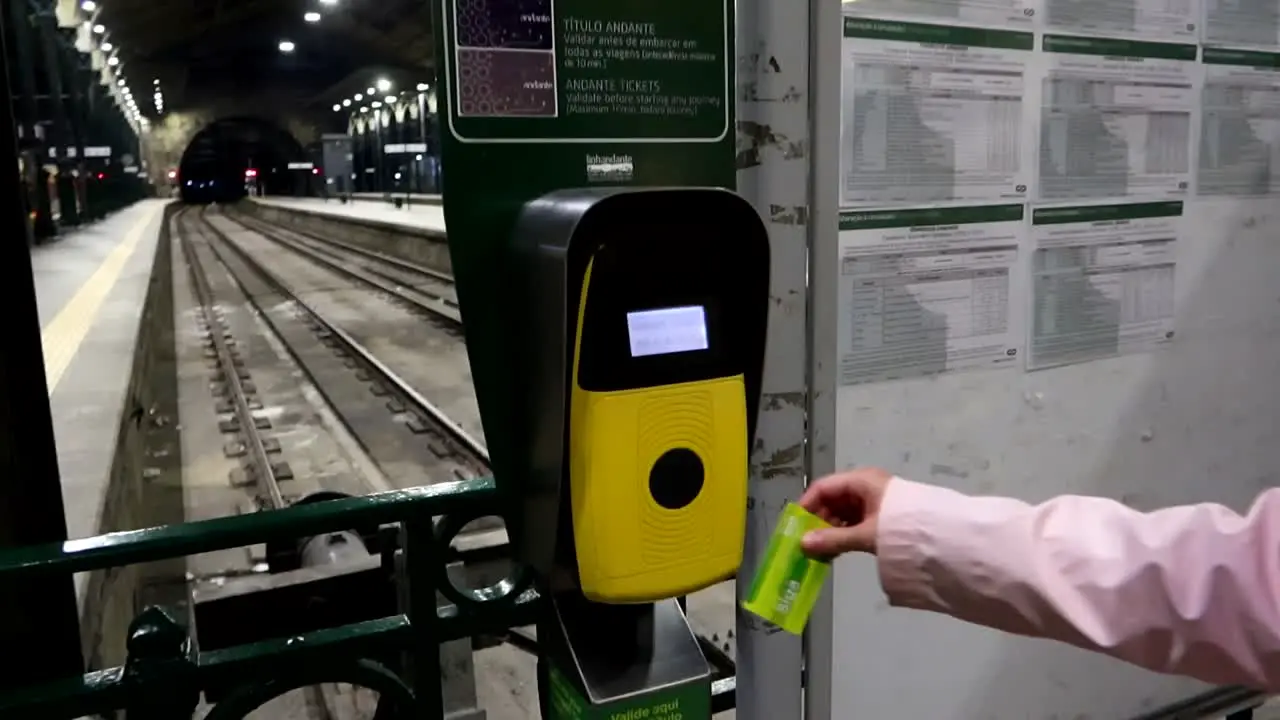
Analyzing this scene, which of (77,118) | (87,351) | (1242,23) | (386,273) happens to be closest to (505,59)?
(1242,23)

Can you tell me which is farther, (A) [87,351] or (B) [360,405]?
(B) [360,405]

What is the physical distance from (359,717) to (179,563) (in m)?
1.78

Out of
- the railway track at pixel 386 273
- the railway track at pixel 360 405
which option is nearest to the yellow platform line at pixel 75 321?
the railway track at pixel 360 405

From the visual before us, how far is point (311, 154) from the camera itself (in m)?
35.8

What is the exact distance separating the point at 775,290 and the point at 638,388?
1.53 ft

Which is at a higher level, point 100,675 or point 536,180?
point 536,180

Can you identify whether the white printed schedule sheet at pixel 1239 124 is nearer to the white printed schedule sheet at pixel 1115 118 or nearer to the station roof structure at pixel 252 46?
the white printed schedule sheet at pixel 1115 118

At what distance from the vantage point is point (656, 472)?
4.21 ft

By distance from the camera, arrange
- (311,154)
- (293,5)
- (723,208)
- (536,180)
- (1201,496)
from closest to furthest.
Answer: (723,208) < (536,180) < (1201,496) < (293,5) < (311,154)

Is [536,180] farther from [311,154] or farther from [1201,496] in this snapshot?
[311,154]

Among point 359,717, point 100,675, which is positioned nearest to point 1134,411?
point 100,675

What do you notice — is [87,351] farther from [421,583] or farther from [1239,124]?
[1239,124]

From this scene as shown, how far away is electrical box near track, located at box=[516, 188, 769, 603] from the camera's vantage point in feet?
4.12

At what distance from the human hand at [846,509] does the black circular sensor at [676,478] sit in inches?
5.5
